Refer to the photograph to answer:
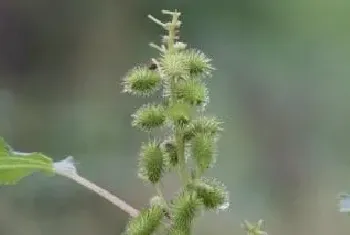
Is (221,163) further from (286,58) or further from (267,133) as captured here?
(286,58)

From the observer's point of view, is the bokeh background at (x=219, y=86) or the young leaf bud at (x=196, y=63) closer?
the young leaf bud at (x=196, y=63)

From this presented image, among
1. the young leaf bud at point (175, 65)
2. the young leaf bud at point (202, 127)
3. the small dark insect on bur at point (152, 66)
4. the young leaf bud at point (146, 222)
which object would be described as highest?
the small dark insect on bur at point (152, 66)

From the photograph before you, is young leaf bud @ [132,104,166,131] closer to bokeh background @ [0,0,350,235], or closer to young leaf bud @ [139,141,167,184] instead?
young leaf bud @ [139,141,167,184]

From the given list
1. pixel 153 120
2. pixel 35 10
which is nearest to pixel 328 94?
pixel 35 10

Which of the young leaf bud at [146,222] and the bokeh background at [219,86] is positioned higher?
the bokeh background at [219,86]

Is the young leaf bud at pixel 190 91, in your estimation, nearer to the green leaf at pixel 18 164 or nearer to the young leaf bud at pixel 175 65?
the young leaf bud at pixel 175 65

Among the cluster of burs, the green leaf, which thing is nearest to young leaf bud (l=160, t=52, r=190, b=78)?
the cluster of burs

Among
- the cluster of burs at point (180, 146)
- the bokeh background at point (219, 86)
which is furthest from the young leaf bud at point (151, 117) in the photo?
the bokeh background at point (219, 86)
